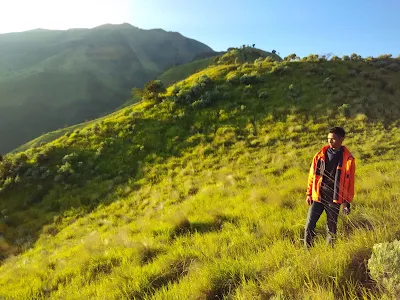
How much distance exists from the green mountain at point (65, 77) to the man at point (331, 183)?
91890 millimetres

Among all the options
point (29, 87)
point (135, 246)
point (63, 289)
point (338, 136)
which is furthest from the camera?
point (29, 87)

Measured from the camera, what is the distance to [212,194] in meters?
12.5

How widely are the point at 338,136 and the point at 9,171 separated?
22412mm

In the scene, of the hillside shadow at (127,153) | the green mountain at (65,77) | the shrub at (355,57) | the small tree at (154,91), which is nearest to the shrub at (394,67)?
the shrub at (355,57)

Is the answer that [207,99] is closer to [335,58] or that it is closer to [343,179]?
[335,58]

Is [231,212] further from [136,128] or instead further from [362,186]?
[136,128]

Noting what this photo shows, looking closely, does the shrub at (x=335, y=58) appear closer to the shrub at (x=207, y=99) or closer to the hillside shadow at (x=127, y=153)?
the hillside shadow at (x=127, y=153)

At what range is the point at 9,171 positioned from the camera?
69.7ft

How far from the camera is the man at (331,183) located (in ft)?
17.0

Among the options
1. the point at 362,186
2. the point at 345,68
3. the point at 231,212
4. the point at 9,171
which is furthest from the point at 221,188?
the point at 345,68

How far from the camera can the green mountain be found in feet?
301

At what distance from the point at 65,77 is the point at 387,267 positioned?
13030 centimetres

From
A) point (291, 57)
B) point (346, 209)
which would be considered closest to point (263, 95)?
point (291, 57)

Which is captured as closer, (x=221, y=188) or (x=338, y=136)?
(x=338, y=136)
